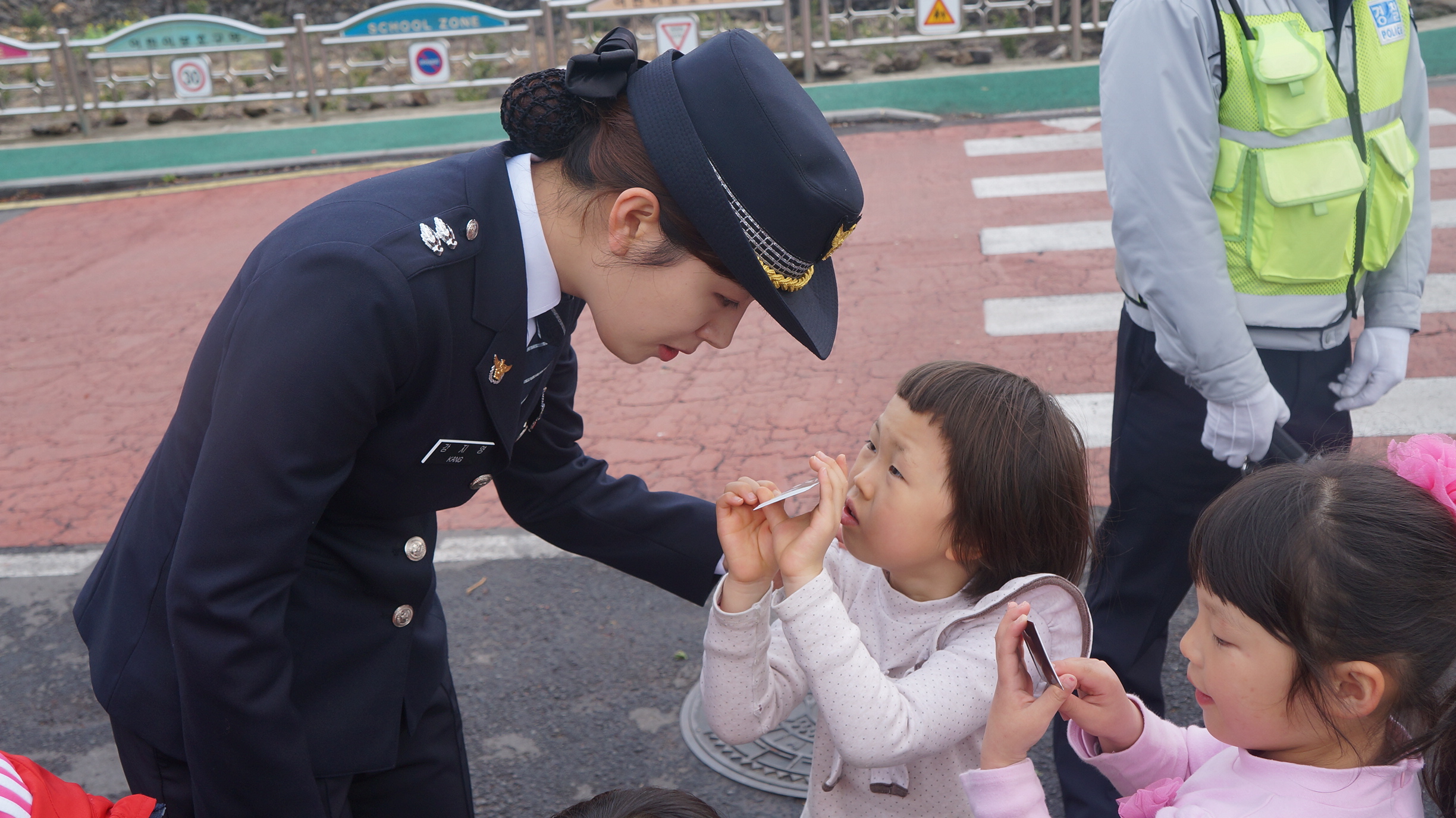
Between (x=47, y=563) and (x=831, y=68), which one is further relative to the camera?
(x=831, y=68)

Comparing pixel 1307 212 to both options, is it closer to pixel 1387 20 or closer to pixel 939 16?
pixel 1387 20

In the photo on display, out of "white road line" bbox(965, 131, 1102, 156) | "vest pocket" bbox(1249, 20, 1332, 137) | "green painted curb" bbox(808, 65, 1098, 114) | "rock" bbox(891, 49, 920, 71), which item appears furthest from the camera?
"rock" bbox(891, 49, 920, 71)

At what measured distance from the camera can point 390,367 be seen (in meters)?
1.57

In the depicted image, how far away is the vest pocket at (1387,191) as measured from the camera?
2.44m

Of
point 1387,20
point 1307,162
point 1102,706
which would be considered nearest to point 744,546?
point 1102,706

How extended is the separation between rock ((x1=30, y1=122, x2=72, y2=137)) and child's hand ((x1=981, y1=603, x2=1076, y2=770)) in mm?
14027

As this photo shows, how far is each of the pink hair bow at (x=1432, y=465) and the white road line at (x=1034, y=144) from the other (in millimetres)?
7646

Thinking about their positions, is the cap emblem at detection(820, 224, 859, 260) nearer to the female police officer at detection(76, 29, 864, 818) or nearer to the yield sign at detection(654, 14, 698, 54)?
the female police officer at detection(76, 29, 864, 818)

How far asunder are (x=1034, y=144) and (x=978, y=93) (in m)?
2.02

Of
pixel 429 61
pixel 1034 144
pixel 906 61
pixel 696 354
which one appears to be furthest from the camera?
pixel 429 61

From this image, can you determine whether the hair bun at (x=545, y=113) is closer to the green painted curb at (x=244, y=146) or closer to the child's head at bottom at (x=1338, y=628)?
the child's head at bottom at (x=1338, y=628)

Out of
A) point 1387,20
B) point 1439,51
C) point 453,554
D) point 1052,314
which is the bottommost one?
point 453,554

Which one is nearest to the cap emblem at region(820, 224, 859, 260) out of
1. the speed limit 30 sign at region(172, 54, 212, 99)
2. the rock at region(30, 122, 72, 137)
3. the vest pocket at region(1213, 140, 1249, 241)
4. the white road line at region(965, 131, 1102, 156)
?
the vest pocket at region(1213, 140, 1249, 241)

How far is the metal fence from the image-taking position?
1188cm
